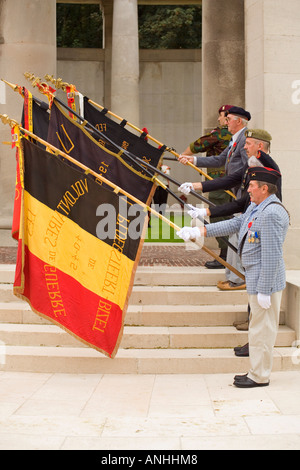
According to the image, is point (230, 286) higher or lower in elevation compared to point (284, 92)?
lower

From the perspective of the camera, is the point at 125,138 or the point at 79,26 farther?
the point at 79,26

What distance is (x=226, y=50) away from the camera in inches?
531

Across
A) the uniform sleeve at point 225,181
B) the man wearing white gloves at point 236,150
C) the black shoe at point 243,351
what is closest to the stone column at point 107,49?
the man wearing white gloves at point 236,150

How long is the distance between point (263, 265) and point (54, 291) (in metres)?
2.14

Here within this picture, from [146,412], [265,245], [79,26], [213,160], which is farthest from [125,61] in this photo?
[79,26]

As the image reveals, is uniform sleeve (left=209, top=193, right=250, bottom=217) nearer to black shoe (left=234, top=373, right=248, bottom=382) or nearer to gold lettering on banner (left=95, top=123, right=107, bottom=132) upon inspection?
black shoe (left=234, top=373, right=248, bottom=382)

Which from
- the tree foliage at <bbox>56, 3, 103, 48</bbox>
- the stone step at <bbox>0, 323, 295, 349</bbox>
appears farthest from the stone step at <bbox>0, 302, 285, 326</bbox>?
the tree foliage at <bbox>56, 3, 103, 48</bbox>

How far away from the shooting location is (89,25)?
37.4m

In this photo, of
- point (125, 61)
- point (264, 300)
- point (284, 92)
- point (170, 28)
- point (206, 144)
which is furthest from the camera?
point (170, 28)

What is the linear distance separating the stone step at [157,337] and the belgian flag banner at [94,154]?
5.21ft

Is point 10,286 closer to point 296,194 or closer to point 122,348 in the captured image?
point 122,348

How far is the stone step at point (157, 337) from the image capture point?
8156 millimetres

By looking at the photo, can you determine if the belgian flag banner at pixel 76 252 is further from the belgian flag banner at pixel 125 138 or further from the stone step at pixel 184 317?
the belgian flag banner at pixel 125 138

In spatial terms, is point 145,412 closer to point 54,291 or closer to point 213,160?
point 54,291
